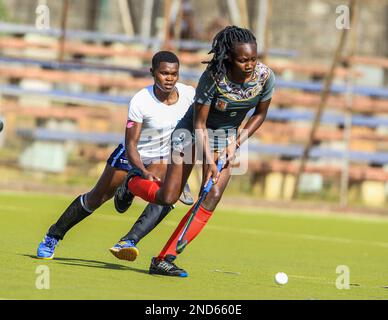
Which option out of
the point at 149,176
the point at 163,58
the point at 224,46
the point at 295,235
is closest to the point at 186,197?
the point at 149,176

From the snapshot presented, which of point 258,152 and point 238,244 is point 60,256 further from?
point 258,152

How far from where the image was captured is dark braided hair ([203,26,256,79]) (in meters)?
10.3

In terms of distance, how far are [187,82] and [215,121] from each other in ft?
46.5

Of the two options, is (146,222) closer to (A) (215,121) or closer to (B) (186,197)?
(B) (186,197)

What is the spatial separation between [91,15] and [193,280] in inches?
888

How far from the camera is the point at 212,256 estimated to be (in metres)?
13.1

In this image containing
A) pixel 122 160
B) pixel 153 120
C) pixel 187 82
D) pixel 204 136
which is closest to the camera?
pixel 204 136

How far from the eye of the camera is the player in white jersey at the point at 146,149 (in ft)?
36.0

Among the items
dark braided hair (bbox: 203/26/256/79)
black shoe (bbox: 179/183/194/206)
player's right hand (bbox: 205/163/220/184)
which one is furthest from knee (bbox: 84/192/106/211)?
dark braided hair (bbox: 203/26/256/79)

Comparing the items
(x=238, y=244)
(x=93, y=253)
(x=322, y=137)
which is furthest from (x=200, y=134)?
(x=322, y=137)

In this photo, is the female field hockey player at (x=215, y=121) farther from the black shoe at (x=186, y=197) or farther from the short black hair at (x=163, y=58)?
the short black hair at (x=163, y=58)

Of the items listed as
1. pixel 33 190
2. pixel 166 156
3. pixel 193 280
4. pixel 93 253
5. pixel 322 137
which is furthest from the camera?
pixel 322 137

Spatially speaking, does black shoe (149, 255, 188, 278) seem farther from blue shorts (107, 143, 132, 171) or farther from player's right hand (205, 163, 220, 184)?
blue shorts (107, 143, 132, 171)

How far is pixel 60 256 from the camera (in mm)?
11906
